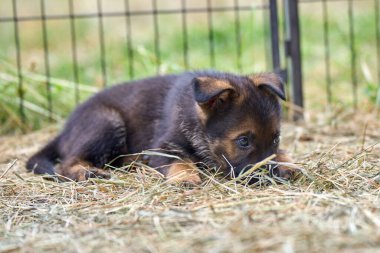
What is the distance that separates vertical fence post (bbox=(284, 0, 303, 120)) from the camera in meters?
7.87

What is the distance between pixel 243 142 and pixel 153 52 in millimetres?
6438

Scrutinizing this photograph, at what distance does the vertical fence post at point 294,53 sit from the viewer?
787 cm

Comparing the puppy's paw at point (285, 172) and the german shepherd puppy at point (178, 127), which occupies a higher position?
the german shepherd puppy at point (178, 127)

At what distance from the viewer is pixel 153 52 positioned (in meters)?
11.1

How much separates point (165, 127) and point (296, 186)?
1408 mm

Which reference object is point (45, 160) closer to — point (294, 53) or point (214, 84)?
point (214, 84)

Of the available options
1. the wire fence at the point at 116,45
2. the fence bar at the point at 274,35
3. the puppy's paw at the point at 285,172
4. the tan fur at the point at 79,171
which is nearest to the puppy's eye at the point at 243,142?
the puppy's paw at the point at 285,172

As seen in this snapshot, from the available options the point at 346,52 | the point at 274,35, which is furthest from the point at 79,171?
the point at 346,52

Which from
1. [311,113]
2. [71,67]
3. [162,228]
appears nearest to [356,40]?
[311,113]

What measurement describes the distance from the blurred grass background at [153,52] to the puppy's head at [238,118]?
3.04m

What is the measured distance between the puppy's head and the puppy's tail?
1345 millimetres

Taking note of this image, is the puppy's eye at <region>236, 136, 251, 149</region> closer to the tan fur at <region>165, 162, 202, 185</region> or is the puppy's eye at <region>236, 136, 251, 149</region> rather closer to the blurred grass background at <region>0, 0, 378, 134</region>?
the tan fur at <region>165, 162, 202, 185</region>

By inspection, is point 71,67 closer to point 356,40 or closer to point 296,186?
point 356,40

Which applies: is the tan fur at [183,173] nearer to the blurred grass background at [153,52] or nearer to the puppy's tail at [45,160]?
the puppy's tail at [45,160]
